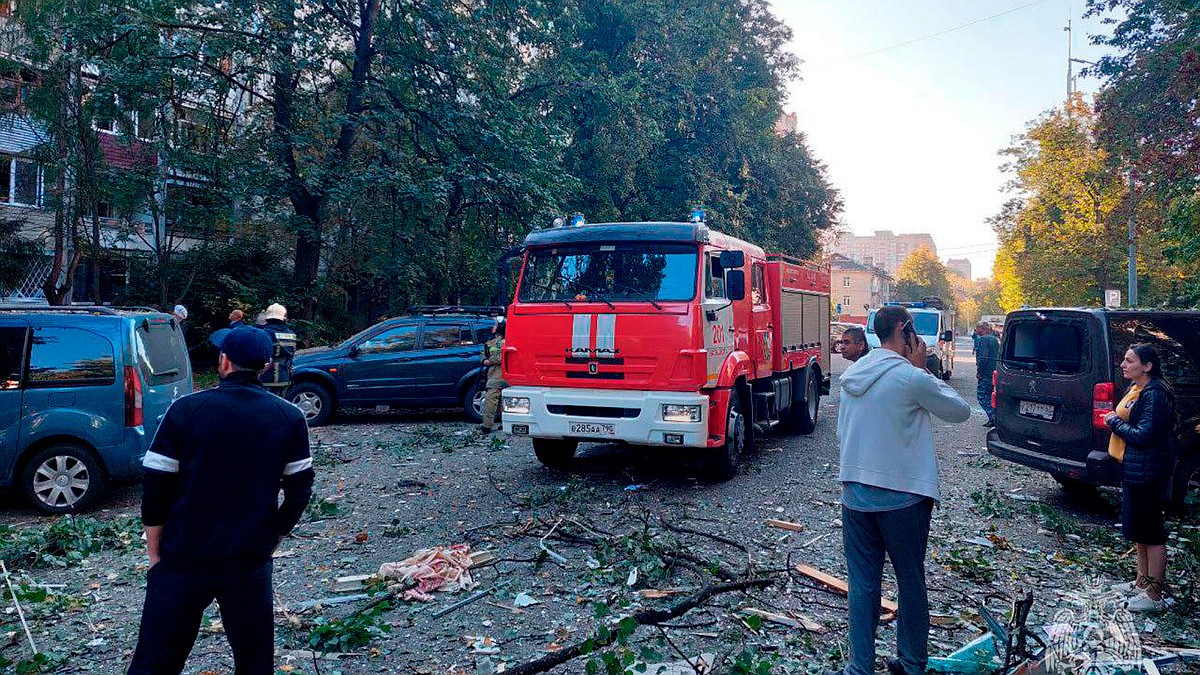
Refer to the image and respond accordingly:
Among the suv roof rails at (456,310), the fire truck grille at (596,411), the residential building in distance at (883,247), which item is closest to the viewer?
the fire truck grille at (596,411)

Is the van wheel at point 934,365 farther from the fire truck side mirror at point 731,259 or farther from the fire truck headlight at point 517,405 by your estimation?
the fire truck headlight at point 517,405

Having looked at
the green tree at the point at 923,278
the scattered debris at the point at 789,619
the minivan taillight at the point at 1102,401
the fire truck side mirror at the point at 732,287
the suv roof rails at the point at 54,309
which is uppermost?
the green tree at the point at 923,278

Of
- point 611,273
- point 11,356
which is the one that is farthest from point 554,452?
point 11,356

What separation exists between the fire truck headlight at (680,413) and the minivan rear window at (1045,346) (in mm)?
3450

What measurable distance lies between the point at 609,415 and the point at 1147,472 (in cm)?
451

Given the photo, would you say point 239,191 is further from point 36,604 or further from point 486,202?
point 36,604

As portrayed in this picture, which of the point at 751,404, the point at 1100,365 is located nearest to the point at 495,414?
the point at 751,404

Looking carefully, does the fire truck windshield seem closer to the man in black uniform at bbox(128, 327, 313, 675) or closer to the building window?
the man in black uniform at bbox(128, 327, 313, 675)

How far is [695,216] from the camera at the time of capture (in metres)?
8.91

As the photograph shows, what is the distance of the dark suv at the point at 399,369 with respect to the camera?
1345 centimetres

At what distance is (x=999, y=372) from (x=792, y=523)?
124 inches

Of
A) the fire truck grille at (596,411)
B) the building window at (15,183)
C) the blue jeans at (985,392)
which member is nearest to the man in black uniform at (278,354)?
the fire truck grille at (596,411)

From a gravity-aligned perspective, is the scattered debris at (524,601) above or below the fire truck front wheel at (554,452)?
below

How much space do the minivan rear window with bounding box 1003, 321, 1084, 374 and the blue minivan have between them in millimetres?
8814
